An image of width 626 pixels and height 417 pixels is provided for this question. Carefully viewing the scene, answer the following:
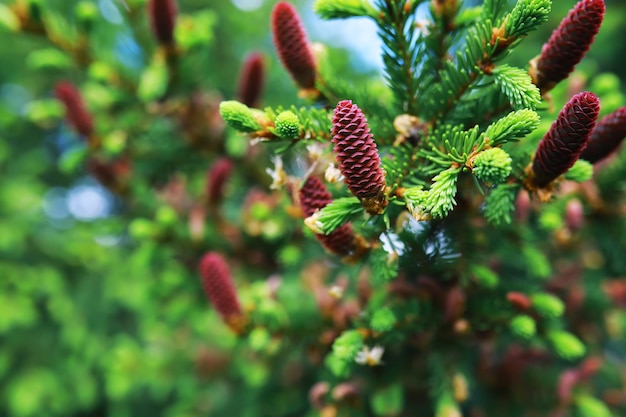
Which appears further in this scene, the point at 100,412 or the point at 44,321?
the point at 100,412

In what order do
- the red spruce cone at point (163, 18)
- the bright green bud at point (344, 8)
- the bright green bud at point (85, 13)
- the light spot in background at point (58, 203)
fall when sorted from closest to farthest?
the bright green bud at point (344, 8) < the red spruce cone at point (163, 18) < the bright green bud at point (85, 13) < the light spot in background at point (58, 203)

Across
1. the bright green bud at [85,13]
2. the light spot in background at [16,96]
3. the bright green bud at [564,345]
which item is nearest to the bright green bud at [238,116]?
the bright green bud at [564,345]

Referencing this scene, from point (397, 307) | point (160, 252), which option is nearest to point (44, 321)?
point (160, 252)

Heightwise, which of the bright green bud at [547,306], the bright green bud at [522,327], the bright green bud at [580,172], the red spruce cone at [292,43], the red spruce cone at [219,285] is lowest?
the bright green bud at [547,306]

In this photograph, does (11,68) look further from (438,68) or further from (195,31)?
(438,68)

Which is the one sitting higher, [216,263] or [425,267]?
[216,263]

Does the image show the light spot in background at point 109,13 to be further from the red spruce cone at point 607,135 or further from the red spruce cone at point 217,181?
the red spruce cone at point 607,135

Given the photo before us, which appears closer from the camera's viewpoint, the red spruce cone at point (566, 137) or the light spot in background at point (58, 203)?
the red spruce cone at point (566, 137)
